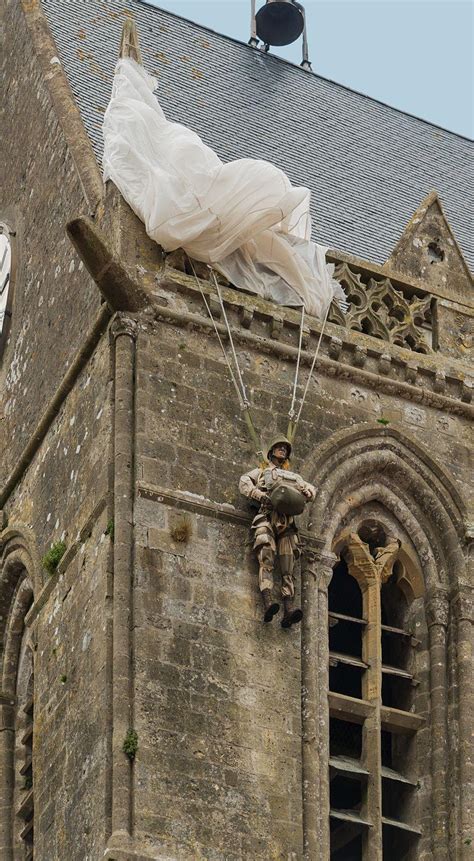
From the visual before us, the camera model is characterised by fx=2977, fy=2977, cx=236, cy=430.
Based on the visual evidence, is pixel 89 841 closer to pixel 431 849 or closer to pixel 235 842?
pixel 235 842

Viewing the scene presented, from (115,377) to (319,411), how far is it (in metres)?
2.04

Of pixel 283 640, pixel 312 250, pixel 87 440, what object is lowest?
pixel 283 640

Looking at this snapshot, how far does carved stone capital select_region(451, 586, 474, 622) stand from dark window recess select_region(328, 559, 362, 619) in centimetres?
86

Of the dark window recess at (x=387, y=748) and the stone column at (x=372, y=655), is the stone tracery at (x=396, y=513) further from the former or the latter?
the dark window recess at (x=387, y=748)

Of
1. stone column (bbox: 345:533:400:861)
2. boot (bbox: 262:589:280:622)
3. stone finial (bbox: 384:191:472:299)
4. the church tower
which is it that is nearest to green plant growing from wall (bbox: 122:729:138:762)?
the church tower

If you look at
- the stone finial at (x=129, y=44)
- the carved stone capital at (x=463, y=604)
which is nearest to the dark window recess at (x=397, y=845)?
the carved stone capital at (x=463, y=604)

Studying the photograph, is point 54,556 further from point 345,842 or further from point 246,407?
point 345,842

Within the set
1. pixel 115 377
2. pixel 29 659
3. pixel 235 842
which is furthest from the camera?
pixel 29 659

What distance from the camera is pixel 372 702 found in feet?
83.8

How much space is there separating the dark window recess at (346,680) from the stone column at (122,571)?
2.47 m

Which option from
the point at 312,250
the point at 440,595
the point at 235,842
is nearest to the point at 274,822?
the point at 235,842

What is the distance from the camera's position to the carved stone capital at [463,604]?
26.2 metres

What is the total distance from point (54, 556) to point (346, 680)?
9.17ft

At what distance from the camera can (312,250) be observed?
2756cm
